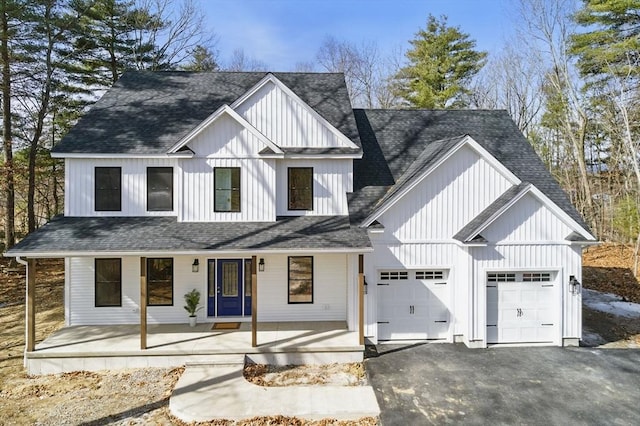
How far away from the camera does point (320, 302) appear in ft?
39.7

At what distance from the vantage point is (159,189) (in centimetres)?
1214

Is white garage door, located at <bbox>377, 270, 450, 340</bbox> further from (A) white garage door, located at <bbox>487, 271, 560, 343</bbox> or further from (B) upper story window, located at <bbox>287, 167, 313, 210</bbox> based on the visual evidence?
(B) upper story window, located at <bbox>287, 167, 313, 210</bbox>

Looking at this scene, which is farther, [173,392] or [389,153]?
[389,153]

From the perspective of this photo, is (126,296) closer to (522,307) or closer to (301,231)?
(301,231)

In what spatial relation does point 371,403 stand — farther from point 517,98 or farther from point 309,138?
point 517,98

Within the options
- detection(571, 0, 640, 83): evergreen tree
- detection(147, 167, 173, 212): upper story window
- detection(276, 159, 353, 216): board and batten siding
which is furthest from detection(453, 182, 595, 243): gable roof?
detection(571, 0, 640, 83): evergreen tree

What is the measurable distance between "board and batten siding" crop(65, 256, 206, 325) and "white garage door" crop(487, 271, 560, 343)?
8892 mm

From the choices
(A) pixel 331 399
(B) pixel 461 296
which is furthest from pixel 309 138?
(A) pixel 331 399

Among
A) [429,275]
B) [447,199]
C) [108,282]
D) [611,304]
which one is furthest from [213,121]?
[611,304]

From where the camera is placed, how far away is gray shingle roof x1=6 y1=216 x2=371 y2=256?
9922 mm

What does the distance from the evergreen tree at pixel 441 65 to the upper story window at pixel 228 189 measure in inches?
796

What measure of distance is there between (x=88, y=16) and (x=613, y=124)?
107 ft

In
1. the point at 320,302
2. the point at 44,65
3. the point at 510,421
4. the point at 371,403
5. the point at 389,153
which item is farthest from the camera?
the point at 44,65

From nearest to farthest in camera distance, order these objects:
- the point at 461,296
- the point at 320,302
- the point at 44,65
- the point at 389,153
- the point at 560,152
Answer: the point at 461,296
the point at 320,302
the point at 389,153
the point at 44,65
the point at 560,152
